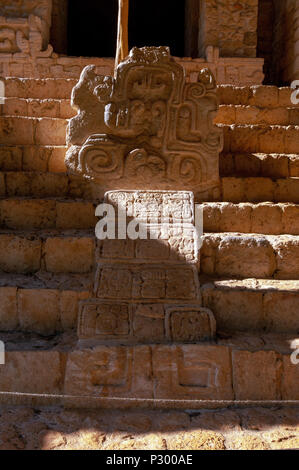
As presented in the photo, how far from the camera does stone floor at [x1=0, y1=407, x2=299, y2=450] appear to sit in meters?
1.79

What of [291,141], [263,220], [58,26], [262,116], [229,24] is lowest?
[263,220]

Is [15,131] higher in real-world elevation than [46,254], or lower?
higher

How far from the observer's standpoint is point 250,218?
3281 mm

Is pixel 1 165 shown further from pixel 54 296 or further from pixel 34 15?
pixel 34 15

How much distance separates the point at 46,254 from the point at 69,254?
174 mm

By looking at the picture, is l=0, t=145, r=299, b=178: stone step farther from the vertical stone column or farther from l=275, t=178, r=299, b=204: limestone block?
the vertical stone column

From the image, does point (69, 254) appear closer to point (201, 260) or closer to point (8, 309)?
point (8, 309)

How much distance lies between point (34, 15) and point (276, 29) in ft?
15.9

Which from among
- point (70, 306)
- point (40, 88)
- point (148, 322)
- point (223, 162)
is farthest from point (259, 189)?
point (40, 88)

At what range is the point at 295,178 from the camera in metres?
3.73

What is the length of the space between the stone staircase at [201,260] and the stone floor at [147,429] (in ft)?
0.27

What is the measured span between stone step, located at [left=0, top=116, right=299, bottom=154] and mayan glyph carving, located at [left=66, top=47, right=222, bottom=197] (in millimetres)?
564

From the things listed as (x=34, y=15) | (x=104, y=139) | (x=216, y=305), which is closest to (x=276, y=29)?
(x=34, y=15)
